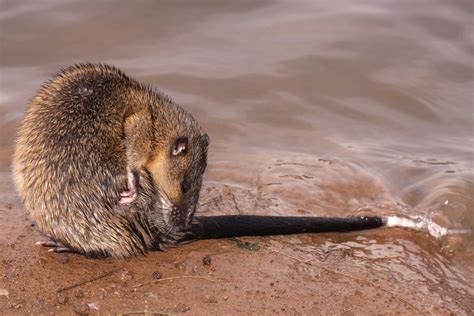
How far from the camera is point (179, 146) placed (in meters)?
4.70

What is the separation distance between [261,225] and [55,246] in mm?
1265

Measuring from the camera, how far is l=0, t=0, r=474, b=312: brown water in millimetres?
5949

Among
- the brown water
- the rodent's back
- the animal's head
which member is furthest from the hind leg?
the brown water

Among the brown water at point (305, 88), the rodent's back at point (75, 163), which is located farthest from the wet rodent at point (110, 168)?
the brown water at point (305, 88)

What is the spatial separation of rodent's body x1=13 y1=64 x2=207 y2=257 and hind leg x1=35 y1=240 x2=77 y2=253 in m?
0.10

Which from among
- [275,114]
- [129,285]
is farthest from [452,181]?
[129,285]

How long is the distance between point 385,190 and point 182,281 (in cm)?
A: 233

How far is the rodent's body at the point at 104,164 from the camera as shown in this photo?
4355mm

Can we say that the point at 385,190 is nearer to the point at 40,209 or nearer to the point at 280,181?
the point at 280,181

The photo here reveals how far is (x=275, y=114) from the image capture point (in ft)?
24.4

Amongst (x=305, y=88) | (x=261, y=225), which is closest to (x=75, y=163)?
(x=261, y=225)

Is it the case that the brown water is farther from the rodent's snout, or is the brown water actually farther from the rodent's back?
the rodent's back

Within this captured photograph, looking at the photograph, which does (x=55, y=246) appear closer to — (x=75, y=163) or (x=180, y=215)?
(x=75, y=163)

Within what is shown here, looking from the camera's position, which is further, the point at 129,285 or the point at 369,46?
the point at 369,46
